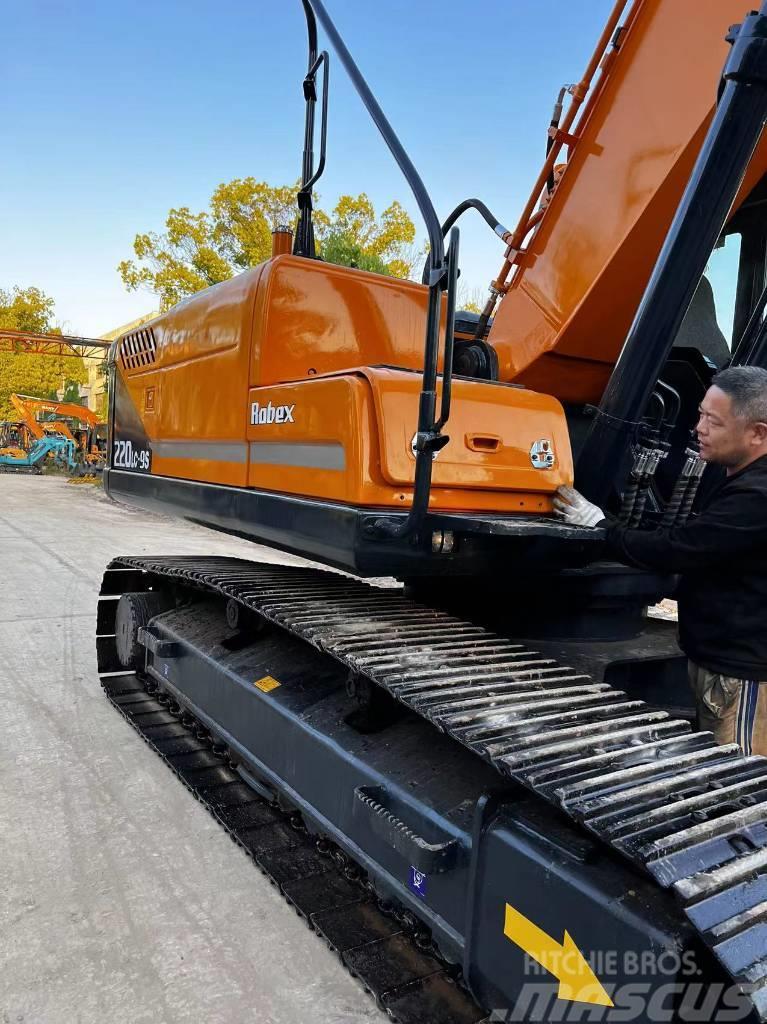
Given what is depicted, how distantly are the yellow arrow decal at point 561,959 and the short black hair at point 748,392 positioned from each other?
1457 millimetres

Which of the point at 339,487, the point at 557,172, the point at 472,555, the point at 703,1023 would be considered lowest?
the point at 703,1023

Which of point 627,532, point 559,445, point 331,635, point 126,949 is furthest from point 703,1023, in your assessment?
point 126,949

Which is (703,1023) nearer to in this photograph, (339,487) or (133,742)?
(339,487)

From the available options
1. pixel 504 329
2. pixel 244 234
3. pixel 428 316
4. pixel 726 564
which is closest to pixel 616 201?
pixel 504 329

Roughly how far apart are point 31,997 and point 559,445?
2261 mm

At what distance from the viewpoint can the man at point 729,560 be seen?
2.18 metres

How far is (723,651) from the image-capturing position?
2.27m

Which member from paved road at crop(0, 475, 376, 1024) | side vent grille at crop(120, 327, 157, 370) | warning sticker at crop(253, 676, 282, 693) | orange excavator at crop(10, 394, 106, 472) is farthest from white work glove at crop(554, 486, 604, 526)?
orange excavator at crop(10, 394, 106, 472)

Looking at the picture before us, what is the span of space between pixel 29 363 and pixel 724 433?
38.7 m

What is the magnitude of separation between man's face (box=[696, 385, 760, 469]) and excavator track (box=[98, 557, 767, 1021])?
2.51 ft

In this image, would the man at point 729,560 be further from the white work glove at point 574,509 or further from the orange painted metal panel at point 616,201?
the orange painted metal panel at point 616,201

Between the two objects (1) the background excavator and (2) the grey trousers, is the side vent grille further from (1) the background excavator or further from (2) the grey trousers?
(2) the grey trousers

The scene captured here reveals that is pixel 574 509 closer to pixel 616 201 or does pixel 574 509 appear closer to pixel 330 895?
pixel 616 201

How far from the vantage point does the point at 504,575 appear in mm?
2637
